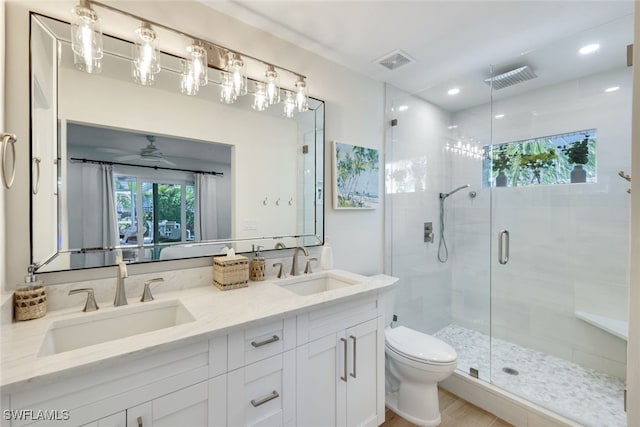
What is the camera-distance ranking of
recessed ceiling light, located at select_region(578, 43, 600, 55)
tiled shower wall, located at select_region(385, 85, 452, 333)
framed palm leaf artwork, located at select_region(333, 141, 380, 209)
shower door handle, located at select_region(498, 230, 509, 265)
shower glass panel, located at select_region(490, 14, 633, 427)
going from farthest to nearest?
shower door handle, located at select_region(498, 230, 509, 265), tiled shower wall, located at select_region(385, 85, 452, 333), framed palm leaf artwork, located at select_region(333, 141, 380, 209), shower glass panel, located at select_region(490, 14, 633, 427), recessed ceiling light, located at select_region(578, 43, 600, 55)

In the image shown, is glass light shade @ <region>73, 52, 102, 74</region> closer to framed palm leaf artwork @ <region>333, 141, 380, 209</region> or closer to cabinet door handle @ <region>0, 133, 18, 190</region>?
cabinet door handle @ <region>0, 133, 18, 190</region>

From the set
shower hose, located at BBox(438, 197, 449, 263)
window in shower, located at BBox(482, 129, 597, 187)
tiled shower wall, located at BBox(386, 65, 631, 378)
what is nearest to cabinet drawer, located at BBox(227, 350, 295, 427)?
tiled shower wall, located at BBox(386, 65, 631, 378)

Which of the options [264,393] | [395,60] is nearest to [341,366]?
[264,393]

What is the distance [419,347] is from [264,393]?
45.8 inches

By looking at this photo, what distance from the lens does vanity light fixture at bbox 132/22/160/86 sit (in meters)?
1.35

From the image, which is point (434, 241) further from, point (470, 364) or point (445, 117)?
point (445, 117)

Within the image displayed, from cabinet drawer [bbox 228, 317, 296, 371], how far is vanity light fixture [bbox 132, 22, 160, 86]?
1.32 metres

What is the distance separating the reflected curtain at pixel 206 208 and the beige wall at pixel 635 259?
177 cm

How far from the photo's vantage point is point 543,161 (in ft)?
8.57

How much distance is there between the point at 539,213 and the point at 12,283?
365 centimetres

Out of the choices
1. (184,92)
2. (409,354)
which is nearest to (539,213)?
(409,354)

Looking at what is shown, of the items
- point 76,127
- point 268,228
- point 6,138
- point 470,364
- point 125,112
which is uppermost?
point 125,112

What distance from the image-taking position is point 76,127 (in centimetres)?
126

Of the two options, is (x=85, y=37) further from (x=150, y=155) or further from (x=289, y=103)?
(x=289, y=103)
